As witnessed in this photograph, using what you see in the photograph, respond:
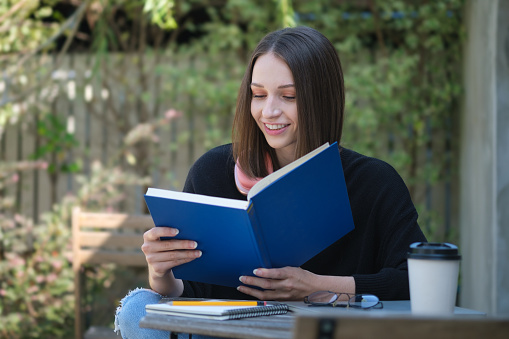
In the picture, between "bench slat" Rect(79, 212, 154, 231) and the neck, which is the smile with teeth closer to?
the neck

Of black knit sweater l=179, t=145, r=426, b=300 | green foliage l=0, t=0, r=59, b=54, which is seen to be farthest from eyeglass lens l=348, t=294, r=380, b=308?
green foliage l=0, t=0, r=59, b=54

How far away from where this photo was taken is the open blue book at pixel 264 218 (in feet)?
4.59

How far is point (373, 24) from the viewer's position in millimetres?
4965

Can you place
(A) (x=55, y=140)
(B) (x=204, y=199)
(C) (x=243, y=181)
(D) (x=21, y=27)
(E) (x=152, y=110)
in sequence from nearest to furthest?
1. (B) (x=204, y=199)
2. (C) (x=243, y=181)
3. (D) (x=21, y=27)
4. (A) (x=55, y=140)
5. (E) (x=152, y=110)

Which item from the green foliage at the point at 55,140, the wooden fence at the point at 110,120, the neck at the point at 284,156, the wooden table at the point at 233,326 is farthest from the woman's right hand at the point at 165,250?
the green foliage at the point at 55,140

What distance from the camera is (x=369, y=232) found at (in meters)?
1.86

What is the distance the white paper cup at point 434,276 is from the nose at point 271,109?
664 mm

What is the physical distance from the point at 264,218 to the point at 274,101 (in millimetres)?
481

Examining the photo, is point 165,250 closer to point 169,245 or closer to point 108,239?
point 169,245

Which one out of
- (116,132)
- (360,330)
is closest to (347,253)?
(360,330)

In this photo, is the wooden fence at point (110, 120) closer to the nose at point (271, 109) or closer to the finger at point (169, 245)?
the nose at point (271, 109)

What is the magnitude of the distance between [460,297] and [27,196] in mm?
3139

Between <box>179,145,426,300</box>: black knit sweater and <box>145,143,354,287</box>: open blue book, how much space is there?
0.19m

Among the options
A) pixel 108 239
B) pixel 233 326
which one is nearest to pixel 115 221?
pixel 108 239
